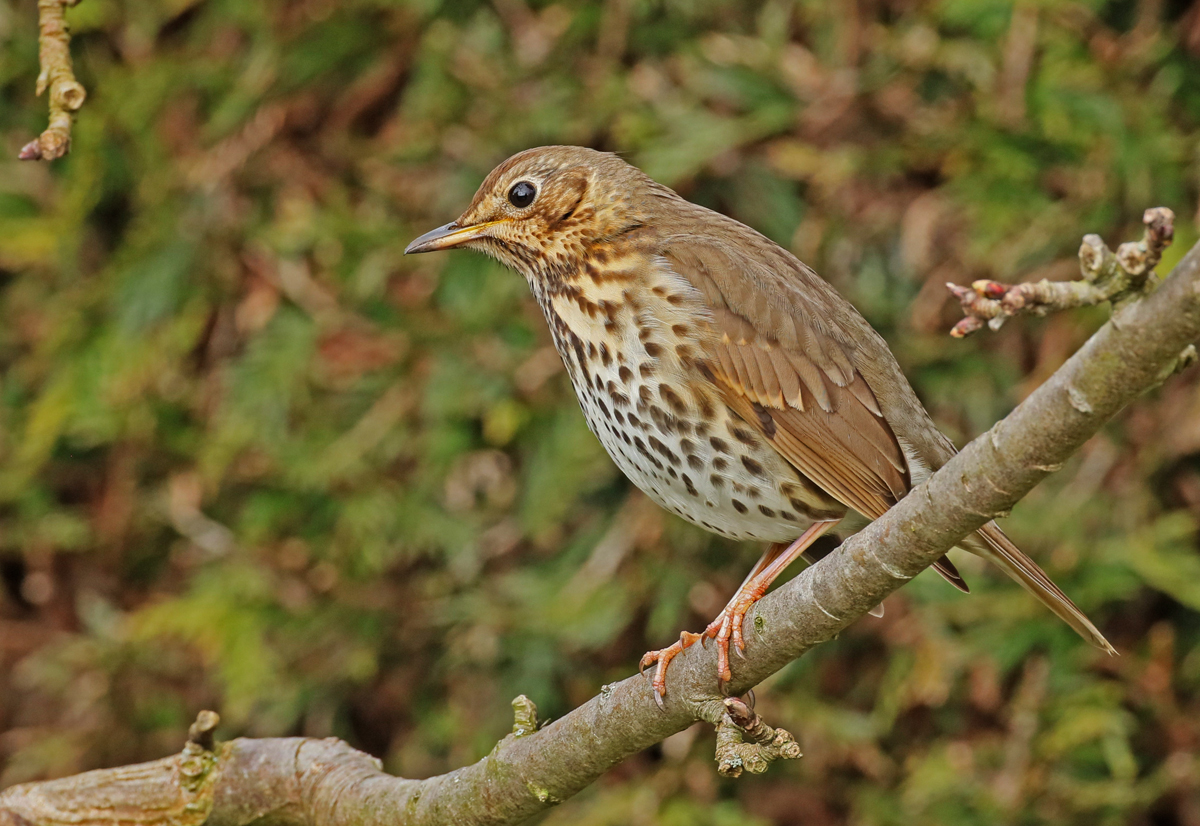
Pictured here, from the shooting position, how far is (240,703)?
3311 mm

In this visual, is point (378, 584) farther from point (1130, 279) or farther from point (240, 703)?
point (1130, 279)

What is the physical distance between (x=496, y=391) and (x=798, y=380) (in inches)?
46.3

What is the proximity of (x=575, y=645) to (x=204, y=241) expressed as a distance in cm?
142

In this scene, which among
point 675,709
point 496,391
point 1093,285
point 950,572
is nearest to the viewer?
point 1093,285

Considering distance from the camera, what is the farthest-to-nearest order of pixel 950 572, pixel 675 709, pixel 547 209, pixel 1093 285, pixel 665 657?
1. pixel 547 209
2. pixel 950 572
3. pixel 665 657
4. pixel 675 709
5. pixel 1093 285

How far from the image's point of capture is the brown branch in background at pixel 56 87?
1897 millimetres

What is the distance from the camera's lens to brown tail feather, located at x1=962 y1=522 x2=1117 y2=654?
7.25 ft

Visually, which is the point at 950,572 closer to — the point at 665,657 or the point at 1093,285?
the point at 665,657

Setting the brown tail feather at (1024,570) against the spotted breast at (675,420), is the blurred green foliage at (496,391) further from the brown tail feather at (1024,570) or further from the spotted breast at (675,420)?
the spotted breast at (675,420)

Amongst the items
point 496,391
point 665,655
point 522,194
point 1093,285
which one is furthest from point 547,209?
point 1093,285

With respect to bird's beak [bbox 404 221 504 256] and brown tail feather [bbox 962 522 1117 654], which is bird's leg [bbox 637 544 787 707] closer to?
brown tail feather [bbox 962 522 1117 654]

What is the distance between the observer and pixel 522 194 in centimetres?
262

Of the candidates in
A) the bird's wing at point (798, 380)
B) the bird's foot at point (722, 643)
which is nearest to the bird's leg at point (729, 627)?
the bird's foot at point (722, 643)

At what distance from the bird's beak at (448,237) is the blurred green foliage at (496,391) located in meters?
0.67
